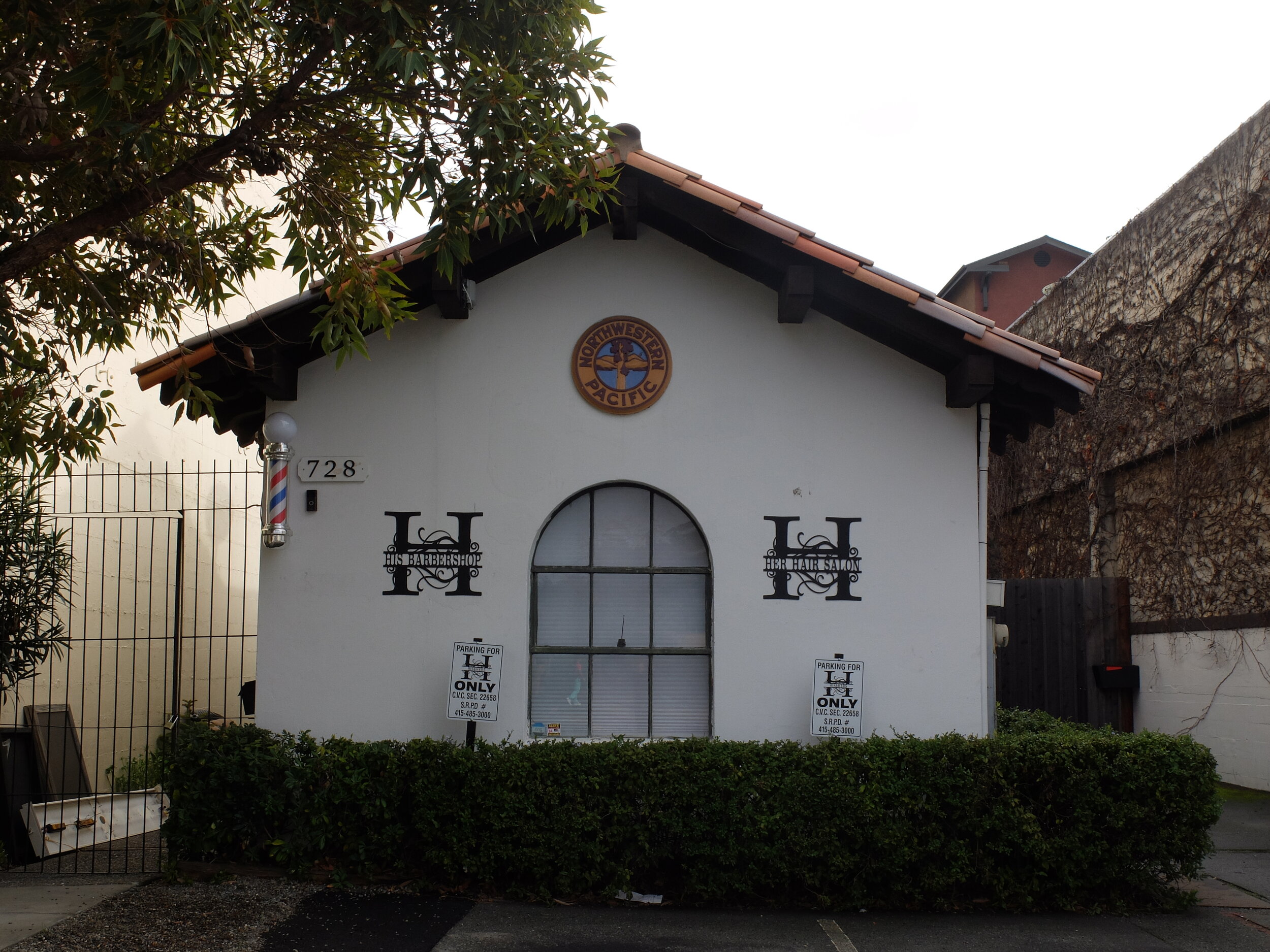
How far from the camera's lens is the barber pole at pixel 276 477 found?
7.37 meters

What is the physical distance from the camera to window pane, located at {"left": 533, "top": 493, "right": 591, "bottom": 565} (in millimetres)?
7520

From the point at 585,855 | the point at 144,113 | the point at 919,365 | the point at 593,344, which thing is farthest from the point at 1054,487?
the point at 144,113

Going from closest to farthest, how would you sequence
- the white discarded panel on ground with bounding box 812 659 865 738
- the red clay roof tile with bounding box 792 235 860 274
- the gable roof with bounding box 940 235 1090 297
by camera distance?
the red clay roof tile with bounding box 792 235 860 274 < the white discarded panel on ground with bounding box 812 659 865 738 < the gable roof with bounding box 940 235 1090 297

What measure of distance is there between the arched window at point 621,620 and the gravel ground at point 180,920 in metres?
2.04

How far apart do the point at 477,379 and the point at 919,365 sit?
3.17m

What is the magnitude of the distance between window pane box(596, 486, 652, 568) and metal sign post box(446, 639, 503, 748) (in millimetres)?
1051

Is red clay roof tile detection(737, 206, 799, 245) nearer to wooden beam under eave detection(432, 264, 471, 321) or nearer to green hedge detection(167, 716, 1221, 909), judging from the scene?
wooden beam under eave detection(432, 264, 471, 321)

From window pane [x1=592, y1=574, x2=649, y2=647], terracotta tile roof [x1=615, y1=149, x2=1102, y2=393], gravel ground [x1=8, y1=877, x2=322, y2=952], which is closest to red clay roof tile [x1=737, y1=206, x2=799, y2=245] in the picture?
terracotta tile roof [x1=615, y1=149, x2=1102, y2=393]

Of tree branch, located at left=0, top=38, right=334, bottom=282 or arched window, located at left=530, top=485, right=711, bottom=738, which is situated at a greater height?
tree branch, located at left=0, top=38, right=334, bottom=282

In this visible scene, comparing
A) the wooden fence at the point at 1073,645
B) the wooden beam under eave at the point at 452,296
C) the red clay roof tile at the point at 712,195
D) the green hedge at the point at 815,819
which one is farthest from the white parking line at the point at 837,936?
the wooden fence at the point at 1073,645

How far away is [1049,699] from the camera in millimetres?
11586

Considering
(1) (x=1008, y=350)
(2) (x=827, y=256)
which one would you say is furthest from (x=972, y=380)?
(2) (x=827, y=256)

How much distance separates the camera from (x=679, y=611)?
24.5 feet

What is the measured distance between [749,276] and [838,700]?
3062 mm
